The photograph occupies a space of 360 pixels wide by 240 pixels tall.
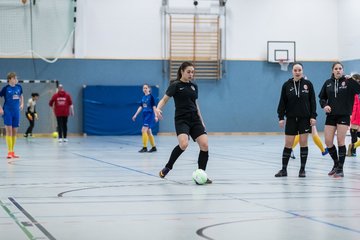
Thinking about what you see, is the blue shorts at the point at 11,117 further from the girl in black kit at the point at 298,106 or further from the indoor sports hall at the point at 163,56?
the girl in black kit at the point at 298,106

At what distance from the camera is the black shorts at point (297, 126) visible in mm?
11562

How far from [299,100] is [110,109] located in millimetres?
22359

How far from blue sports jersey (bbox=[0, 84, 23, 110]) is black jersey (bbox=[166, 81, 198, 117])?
275 inches

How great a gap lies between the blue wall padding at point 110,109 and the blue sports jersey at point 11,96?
16110 millimetres

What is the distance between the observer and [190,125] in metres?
11.0

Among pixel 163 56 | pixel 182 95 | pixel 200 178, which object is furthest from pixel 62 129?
pixel 200 178

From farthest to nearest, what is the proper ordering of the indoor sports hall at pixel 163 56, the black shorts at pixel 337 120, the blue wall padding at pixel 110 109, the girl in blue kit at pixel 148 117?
the blue wall padding at pixel 110 109 → the indoor sports hall at pixel 163 56 → the girl in blue kit at pixel 148 117 → the black shorts at pixel 337 120

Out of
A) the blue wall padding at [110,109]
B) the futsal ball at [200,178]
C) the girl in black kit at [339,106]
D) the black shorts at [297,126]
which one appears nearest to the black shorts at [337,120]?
the girl in black kit at [339,106]

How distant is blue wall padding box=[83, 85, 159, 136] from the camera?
33.1 m

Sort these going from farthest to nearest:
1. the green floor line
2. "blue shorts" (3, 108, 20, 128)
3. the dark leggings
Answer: the dark leggings < "blue shorts" (3, 108, 20, 128) < the green floor line

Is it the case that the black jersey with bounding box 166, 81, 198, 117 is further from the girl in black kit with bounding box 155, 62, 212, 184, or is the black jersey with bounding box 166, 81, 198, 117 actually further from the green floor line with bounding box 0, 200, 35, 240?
the green floor line with bounding box 0, 200, 35, 240

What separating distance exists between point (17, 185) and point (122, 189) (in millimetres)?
1783

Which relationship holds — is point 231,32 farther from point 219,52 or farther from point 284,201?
point 284,201

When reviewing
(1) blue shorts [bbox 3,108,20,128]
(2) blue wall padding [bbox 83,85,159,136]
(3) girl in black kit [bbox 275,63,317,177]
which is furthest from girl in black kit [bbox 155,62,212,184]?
(2) blue wall padding [bbox 83,85,159,136]
